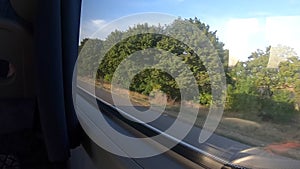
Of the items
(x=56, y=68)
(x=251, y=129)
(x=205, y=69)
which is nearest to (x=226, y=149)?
(x=251, y=129)

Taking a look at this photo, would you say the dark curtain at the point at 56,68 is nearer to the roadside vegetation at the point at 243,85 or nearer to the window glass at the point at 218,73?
the window glass at the point at 218,73

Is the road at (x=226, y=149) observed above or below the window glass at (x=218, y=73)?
below

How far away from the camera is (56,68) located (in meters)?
1.70

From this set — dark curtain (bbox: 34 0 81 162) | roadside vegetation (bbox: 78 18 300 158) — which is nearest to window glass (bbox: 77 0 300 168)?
roadside vegetation (bbox: 78 18 300 158)

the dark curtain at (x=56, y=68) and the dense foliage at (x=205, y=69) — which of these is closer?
the dense foliage at (x=205, y=69)

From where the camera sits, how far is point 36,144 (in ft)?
6.68

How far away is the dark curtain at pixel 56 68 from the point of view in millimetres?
1632

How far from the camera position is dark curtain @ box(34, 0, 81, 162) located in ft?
5.35

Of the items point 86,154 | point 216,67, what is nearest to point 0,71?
point 86,154

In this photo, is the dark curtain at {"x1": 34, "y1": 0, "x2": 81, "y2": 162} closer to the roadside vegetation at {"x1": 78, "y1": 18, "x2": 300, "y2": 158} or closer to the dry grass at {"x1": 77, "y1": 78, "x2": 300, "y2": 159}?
the roadside vegetation at {"x1": 78, "y1": 18, "x2": 300, "y2": 158}

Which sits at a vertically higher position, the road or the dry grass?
the dry grass

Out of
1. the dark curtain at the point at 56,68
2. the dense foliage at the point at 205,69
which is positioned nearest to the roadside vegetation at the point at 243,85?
the dense foliage at the point at 205,69

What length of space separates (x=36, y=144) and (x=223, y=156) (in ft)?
4.72

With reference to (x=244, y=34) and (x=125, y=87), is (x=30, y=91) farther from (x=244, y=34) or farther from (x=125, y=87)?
(x=244, y=34)
